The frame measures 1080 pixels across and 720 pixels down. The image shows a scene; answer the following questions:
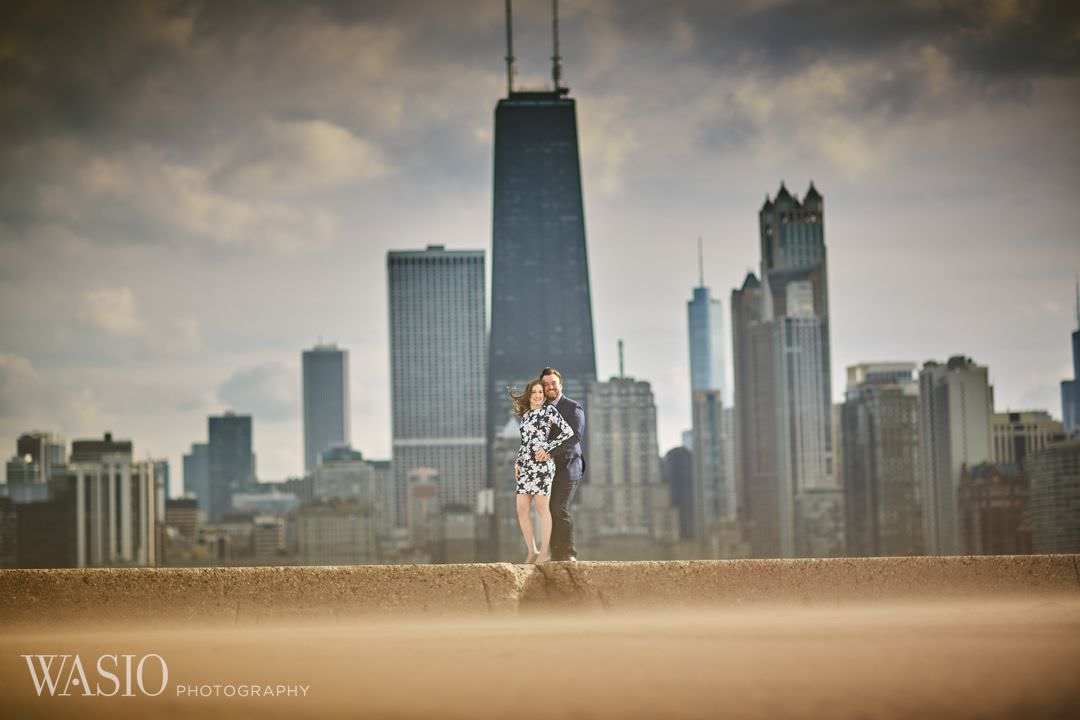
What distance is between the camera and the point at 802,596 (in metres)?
10.0

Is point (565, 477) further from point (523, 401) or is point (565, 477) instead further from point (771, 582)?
point (771, 582)

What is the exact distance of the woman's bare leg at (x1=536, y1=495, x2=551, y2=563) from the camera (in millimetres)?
11656

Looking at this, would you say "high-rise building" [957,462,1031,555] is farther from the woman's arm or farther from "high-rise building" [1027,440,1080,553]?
the woman's arm

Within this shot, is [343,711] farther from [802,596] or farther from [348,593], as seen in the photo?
[802,596]

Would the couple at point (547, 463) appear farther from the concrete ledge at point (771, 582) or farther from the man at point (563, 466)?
the concrete ledge at point (771, 582)

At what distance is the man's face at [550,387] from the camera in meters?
12.5

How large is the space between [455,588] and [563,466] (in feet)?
8.57

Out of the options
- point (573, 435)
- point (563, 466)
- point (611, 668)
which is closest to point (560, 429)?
point (573, 435)

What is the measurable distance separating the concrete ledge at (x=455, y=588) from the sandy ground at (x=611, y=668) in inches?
16.6

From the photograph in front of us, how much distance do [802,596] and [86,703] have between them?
199 inches

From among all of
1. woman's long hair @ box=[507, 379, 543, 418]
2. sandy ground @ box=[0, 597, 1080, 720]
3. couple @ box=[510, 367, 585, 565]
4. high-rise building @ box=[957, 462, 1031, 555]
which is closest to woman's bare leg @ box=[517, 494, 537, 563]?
couple @ box=[510, 367, 585, 565]

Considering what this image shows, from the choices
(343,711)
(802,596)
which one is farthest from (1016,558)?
(343,711)

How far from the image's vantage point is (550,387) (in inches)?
493

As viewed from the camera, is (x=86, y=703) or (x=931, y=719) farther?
(x=86, y=703)
